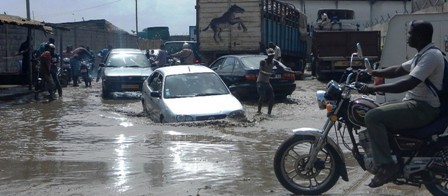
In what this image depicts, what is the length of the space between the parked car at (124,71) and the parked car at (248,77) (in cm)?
333

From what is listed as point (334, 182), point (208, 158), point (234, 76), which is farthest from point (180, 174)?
point (234, 76)

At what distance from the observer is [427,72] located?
20.2 ft

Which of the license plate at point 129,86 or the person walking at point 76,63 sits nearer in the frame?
the license plate at point 129,86

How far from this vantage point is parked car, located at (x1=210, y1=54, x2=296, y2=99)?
59.9ft

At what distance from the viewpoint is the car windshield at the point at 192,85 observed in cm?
1365

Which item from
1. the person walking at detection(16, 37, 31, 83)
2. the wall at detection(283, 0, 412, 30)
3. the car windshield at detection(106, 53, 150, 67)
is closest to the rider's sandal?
the car windshield at detection(106, 53, 150, 67)

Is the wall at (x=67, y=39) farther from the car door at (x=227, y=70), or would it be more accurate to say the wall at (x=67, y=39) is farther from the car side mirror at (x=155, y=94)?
the car side mirror at (x=155, y=94)

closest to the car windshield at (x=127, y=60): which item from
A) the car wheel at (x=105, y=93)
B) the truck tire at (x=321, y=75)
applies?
the car wheel at (x=105, y=93)

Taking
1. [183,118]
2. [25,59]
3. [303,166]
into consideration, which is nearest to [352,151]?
[303,166]

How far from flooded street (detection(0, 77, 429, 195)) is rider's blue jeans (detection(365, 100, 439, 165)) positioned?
0.82 metres

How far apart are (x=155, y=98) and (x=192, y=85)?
2.51ft

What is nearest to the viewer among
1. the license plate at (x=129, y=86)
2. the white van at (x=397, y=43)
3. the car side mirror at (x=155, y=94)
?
the white van at (x=397, y=43)

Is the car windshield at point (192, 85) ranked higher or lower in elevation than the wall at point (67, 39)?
lower

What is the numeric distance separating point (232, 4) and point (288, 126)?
1168 cm
